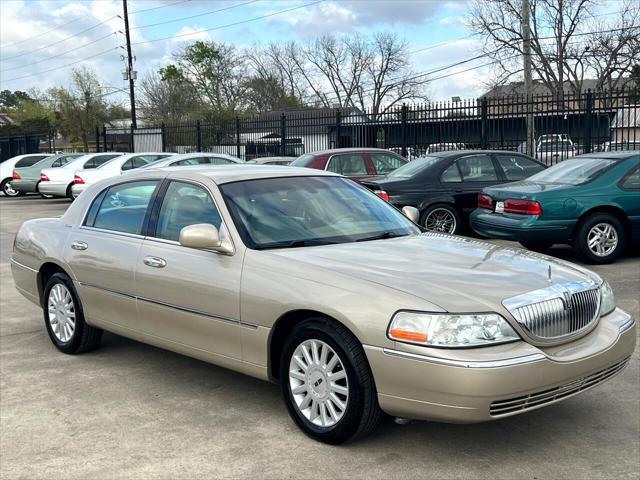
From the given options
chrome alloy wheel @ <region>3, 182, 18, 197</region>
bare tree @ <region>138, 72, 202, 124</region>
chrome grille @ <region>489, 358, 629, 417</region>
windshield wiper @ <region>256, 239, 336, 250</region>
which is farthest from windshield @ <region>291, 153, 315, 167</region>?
bare tree @ <region>138, 72, 202, 124</region>

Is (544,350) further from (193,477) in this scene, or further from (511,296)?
(193,477)

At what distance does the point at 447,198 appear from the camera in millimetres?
11836

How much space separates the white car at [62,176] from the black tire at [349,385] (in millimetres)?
18679

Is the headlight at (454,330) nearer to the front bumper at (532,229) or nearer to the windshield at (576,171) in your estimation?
the front bumper at (532,229)

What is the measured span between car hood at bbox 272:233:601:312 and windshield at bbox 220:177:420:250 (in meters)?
0.18

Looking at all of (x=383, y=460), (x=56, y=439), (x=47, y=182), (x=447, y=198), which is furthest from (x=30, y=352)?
(x=47, y=182)

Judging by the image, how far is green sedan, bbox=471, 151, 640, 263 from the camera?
30.7 ft

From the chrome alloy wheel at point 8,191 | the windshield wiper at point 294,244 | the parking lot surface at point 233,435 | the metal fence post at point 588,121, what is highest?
the metal fence post at point 588,121

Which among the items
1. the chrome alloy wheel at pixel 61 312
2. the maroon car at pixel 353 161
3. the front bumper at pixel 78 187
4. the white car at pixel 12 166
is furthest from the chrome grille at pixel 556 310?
the white car at pixel 12 166

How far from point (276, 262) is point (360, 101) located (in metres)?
68.5

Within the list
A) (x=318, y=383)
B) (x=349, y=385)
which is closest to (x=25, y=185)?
(x=318, y=383)

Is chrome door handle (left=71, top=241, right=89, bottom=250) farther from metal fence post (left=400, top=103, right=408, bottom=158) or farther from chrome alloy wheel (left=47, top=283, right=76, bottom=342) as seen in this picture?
metal fence post (left=400, top=103, right=408, bottom=158)

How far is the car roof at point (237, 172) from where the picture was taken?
4918 millimetres

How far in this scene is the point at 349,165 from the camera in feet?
45.0
